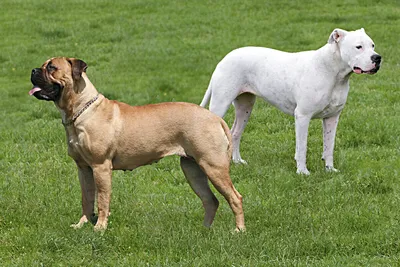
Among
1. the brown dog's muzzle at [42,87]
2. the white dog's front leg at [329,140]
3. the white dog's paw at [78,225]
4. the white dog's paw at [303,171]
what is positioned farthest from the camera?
the white dog's front leg at [329,140]

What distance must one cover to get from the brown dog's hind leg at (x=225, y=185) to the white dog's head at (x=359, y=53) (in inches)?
108

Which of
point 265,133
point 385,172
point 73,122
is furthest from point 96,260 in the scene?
point 265,133

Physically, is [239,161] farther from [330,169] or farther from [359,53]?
[359,53]

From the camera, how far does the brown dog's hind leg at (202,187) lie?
23.2ft

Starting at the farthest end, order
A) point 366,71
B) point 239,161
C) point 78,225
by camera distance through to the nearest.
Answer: point 239,161 → point 366,71 → point 78,225

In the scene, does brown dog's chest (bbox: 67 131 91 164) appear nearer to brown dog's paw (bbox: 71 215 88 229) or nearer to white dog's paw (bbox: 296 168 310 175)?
brown dog's paw (bbox: 71 215 88 229)

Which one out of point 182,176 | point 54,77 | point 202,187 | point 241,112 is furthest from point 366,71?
point 54,77

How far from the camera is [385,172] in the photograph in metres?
8.60

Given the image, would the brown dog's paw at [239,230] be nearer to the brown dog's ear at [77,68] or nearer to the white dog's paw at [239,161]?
the brown dog's ear at [77,68]

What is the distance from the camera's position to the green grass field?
6.33 meters

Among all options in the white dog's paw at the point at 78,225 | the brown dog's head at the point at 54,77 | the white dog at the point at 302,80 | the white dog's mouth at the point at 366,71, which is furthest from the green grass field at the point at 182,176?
the brown dog's head at the point at 54,77

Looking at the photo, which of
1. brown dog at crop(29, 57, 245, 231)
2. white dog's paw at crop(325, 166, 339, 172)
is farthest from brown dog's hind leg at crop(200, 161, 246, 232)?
white dog's paw at crop(325, 166, 339, 172)

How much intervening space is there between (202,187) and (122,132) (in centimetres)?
97

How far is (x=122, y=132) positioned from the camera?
6.82 metres
